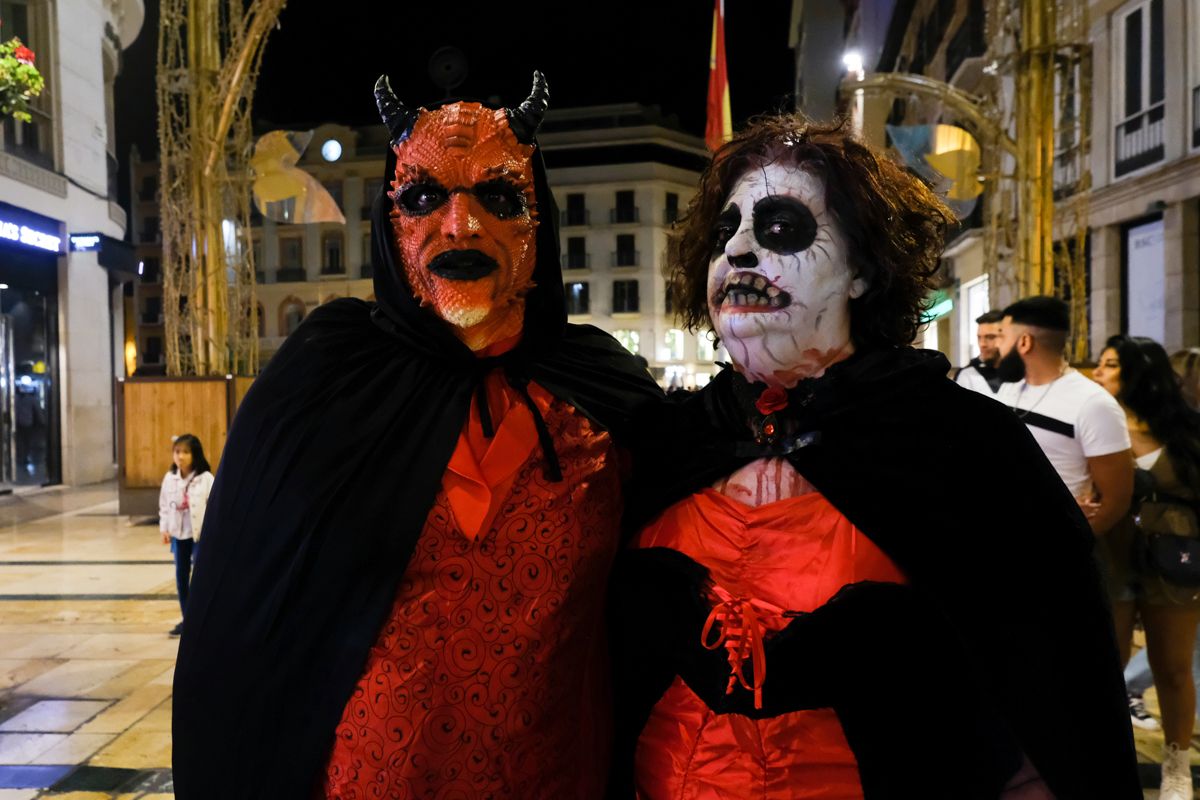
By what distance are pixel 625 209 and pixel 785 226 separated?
130ft

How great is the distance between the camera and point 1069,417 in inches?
126

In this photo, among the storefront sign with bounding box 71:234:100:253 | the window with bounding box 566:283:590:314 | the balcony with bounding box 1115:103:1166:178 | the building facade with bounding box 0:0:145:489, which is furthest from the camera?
the window with bounding box 566:283:590:314

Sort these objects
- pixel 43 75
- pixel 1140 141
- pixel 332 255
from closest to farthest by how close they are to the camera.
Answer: pixel 1140 141 → pixel 43 75 → pixel 332 255

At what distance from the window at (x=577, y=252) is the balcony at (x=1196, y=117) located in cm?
3124

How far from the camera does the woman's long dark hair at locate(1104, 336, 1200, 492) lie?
3.33 meters

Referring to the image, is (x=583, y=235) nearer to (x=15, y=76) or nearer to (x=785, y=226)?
(x=15, y=76)

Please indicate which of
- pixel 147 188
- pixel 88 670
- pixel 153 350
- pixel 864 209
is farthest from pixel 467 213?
pixel 147 188

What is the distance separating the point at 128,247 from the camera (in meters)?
14.4

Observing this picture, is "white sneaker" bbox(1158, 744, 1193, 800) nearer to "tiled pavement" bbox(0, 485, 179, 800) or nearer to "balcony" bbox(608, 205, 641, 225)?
"tiled pavement" bbox(0, 485, 179, 800)

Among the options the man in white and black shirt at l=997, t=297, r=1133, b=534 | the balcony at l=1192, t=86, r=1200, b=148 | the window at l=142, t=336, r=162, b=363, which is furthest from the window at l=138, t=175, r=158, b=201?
the man in white and black shirt at l=997, t=297, r=1133, b=534

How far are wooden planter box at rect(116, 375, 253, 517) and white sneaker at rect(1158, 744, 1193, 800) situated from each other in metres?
8.27

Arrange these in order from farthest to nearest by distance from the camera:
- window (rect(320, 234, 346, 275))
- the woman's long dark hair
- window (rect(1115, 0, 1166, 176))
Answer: window (rect(320, 234, 346, 275)) < window (rect(1115, 0, 1166, 176)) < the woman's long dark hair

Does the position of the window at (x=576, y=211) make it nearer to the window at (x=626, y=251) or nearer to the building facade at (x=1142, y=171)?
the window at (x=626, y=251)

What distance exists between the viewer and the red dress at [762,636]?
1.40 meters
